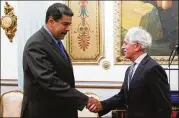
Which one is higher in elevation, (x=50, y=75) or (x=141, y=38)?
(x=141, y=38)

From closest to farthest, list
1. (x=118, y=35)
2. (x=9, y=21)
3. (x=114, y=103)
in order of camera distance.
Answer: (x=114, y=103) < (x=118, y=35) < (x=9, y=21)

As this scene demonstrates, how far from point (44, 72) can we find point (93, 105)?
0.65 meters

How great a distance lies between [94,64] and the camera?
4719 mm

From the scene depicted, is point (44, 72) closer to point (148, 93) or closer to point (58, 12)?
point (58, 12)

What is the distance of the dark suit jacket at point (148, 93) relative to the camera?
240 centimetres

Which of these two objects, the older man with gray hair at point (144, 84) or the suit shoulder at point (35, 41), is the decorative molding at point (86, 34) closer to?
the older man with gray hair at point (144, 84)

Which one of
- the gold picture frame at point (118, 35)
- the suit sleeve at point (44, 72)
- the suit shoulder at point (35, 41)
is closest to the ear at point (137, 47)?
the suit sleeve at point (44, 72)

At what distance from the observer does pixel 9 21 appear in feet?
16.4

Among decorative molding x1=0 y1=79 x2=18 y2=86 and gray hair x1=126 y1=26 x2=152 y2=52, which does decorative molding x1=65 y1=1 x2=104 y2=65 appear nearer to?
decorative molding x1=0 y1=79 x2=18 y2=86

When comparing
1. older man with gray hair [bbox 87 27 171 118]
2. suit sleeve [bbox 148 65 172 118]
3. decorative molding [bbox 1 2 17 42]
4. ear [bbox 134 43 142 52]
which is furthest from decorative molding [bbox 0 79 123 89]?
suit sleeve [bbox 148 65 172 118]

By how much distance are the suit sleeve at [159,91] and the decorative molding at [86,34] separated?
7.44 ft

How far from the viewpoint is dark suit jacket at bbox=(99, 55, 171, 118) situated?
240 cm

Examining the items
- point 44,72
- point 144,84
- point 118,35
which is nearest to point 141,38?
point 144,84

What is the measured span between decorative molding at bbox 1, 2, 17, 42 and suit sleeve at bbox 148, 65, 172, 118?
123 inches
